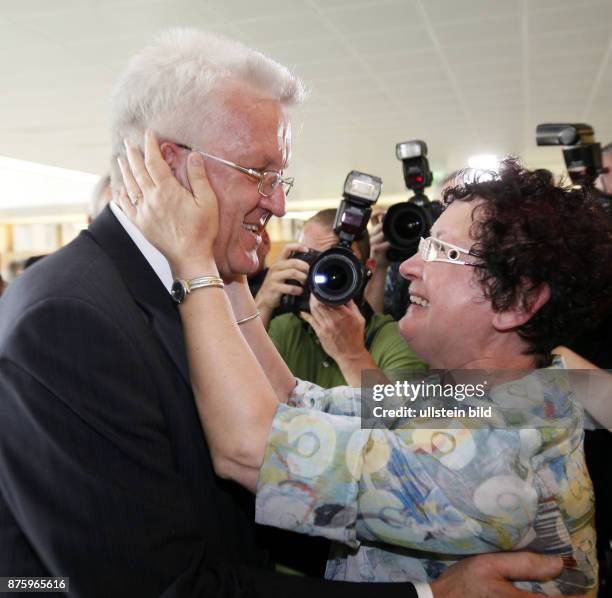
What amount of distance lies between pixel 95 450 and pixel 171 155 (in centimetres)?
49

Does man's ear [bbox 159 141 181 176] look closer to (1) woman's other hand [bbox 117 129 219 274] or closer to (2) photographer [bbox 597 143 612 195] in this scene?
(1) woman's other hand [bbox 117 129 219 274]

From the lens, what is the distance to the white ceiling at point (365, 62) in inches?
143

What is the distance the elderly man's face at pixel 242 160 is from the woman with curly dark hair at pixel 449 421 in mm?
45

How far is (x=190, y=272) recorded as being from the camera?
0.94 m

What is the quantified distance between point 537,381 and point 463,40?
3.56 metres

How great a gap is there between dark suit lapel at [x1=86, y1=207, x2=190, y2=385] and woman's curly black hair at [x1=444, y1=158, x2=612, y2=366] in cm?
52

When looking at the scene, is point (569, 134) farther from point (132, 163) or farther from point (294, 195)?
point (294, 195)

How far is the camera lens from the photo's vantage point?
1.54 m

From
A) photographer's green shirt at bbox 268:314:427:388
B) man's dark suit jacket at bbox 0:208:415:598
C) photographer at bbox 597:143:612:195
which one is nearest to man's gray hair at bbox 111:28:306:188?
man's dark suit jacket at bbox 0:208:415:598

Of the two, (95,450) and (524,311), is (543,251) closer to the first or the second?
(524,311)

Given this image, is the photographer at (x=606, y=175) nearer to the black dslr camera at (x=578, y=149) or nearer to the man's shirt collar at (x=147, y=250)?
the black dslr camera at (x=578, y=149)

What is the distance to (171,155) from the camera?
104cm

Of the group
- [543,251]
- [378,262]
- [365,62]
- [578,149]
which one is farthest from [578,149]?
[365,62]

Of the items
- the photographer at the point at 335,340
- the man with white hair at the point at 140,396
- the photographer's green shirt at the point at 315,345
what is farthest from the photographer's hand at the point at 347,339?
the man with white hair at the point at 140,396
